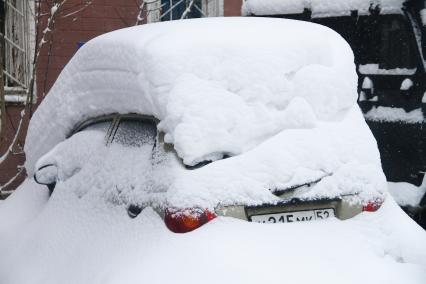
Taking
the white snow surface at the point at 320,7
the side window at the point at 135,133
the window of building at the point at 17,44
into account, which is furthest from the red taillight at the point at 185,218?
the window of building at the point at 17,44

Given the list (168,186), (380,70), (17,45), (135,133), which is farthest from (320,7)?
(17,45)

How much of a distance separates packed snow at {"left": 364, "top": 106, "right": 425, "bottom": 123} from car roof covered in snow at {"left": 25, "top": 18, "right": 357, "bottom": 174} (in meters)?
1.72

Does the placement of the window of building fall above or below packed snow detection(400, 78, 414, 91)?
below

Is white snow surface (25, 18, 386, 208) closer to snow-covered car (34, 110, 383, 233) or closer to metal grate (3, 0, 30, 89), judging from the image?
snow-covered car (34, 110, 383, 233)

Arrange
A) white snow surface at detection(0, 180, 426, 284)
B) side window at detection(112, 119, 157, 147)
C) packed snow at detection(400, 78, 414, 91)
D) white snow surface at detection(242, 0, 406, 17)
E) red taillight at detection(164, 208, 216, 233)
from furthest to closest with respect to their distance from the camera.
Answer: white snow surface at detection(242, 0, 406, 17)
packed snow at detection(400, 78, 414, 91)
side window at detection(112, 119, 157, 147)
red taillight at detection(164, 208, 216, 233)
white snow surface at detection(0, 180, 426, 284)

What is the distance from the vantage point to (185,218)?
3.09 meters

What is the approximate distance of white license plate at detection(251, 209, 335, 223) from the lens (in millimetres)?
3256

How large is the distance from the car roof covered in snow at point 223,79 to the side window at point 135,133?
0.09m

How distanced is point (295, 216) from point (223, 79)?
2.69 ft

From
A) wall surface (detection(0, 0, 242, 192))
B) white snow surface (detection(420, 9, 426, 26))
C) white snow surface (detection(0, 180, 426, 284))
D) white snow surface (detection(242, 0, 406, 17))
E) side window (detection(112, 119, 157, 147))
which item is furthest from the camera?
wall surface (detection(0, 0, 242, 192))

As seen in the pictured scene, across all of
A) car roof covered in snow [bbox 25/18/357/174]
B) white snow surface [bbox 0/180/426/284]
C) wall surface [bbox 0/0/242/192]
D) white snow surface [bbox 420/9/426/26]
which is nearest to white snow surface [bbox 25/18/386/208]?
car roof covered in snow [bbox 25/18/357/174]

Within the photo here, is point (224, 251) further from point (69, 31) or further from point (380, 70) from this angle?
point (69, 31)

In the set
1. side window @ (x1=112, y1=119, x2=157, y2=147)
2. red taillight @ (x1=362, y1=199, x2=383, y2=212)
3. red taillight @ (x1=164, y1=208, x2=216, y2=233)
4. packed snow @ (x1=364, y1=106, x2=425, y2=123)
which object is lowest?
packed snow @ (x1=364, y1=106, x2=425, y2=123)

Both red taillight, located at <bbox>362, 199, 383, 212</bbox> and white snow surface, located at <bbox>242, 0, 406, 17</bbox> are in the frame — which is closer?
red taillight, located at <bbox>362, 199, 383, 212</bbox>
